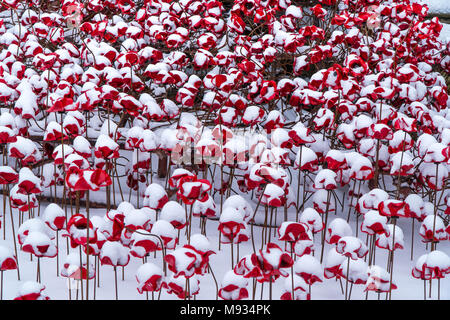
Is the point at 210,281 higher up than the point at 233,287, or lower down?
lower down

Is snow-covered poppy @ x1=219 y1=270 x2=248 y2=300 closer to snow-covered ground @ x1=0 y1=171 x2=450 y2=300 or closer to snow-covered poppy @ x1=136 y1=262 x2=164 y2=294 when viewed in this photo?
snow-covered poppy @ x1=136 y1=262 x2=164 y2=294

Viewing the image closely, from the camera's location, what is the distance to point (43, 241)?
1.80 m

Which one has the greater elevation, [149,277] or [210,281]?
[149,277]

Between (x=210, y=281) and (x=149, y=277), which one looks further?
(x=210, y=281)

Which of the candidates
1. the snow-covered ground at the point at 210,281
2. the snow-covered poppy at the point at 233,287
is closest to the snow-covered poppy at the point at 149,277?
the snow-covered poppy at the point at 233,287

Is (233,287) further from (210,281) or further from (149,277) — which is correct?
(210,281)

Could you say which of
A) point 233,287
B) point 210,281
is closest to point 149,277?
point 233,287

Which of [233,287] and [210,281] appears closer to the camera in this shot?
[233,287]

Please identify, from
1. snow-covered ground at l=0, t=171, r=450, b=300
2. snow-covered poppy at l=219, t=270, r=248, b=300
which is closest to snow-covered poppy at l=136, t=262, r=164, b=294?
snow-covered poppy at l=219, t=270, r=248, b=300

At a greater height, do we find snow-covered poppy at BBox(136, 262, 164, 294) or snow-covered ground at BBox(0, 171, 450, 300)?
snow-covered poppy at BBox(136, 262, 164, 294)

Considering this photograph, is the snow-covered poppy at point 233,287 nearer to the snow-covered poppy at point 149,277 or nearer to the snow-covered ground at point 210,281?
the snow-covered poppy at point 149,277

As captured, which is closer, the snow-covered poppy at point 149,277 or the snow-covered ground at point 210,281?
the snow-covered poppy at point 149,277

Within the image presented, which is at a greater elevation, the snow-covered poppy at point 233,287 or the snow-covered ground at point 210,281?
the snow-covered poppy at point 233,287
